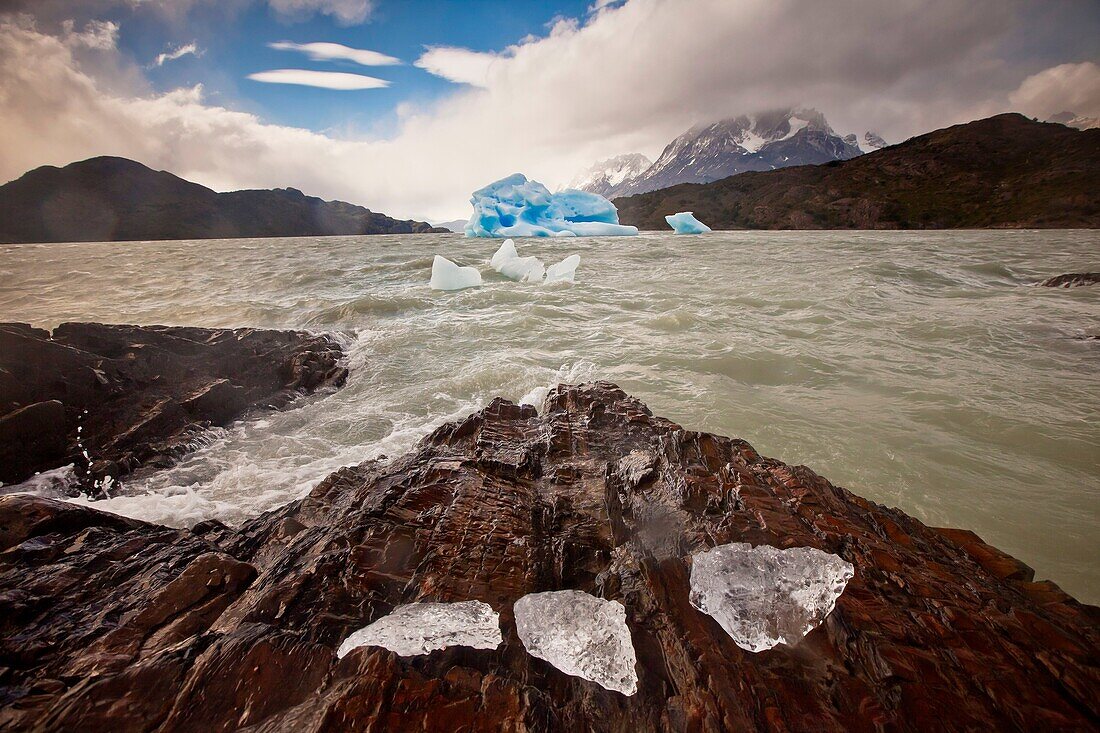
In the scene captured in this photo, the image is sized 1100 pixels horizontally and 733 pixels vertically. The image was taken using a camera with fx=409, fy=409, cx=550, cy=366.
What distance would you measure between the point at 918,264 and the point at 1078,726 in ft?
70.4

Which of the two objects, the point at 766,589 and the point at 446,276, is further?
the point at 446,276

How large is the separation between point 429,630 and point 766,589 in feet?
5.19

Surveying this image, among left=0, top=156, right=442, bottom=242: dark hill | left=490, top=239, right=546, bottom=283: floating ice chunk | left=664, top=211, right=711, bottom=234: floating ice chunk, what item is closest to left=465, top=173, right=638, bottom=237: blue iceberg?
left=664, top=211, right=711, bottom=234: floating ice chunk

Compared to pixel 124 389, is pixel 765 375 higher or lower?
lower

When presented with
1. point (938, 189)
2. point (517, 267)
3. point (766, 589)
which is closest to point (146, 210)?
point (517, 267)

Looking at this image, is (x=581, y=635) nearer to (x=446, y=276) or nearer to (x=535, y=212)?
(x=446, y=276)

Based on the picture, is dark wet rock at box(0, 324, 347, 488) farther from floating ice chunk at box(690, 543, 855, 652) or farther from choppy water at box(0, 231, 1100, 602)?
floating ice chunk at box(690, 543, 855, 652)

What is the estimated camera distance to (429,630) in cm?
178

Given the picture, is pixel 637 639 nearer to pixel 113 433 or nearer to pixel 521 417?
pixel 521 417

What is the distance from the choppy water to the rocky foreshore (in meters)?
1.35

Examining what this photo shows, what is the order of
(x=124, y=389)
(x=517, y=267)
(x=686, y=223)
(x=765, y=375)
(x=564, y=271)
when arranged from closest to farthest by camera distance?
1. (x=124, y=389)
2. (x=765, y=375)
3. (x=564, y=271)
4. (x=517, y=267)
5. (x=686, y=223)

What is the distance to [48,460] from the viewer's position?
4012 millimetres

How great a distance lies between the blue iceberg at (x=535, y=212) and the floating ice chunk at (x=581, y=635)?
4006cm

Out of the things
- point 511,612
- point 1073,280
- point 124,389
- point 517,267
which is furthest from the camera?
point 517,267
